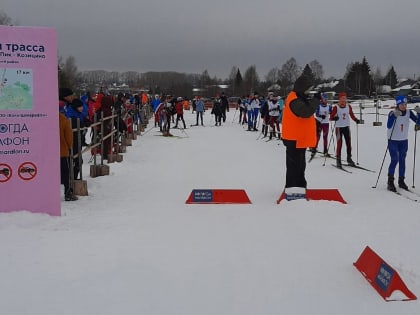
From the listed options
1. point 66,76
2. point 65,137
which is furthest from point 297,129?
point 66,76

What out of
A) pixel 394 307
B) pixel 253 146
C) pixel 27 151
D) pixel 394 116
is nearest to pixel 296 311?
pixel 394 307

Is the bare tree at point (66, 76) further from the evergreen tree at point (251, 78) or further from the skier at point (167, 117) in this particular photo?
the evergreen tree at point (251, 78)

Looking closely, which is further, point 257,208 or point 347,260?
point 257,208

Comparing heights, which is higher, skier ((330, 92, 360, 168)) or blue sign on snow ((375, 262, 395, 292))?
skier ((330, 92, 360, 168))

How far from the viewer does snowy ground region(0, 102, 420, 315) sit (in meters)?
3.91

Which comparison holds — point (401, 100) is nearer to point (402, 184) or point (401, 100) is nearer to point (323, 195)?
point (402, 184)

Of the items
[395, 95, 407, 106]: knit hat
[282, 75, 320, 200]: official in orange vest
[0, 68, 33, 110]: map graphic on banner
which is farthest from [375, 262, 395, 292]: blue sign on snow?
[395, 95, 407, 106]: knit hat

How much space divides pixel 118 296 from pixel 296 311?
1.51 metres

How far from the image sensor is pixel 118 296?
4.00 metres

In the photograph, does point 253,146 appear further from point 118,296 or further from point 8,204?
point 118,296

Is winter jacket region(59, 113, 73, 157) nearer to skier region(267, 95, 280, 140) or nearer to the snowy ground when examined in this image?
the snowy ground

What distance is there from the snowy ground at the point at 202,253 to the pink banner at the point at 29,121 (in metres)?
0.36

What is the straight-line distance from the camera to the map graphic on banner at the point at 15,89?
6.02 metres

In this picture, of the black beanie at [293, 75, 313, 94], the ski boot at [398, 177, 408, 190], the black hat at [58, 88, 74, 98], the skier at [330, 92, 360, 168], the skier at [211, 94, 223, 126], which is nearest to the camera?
the black beanie at [293, 75, 313, 94]
